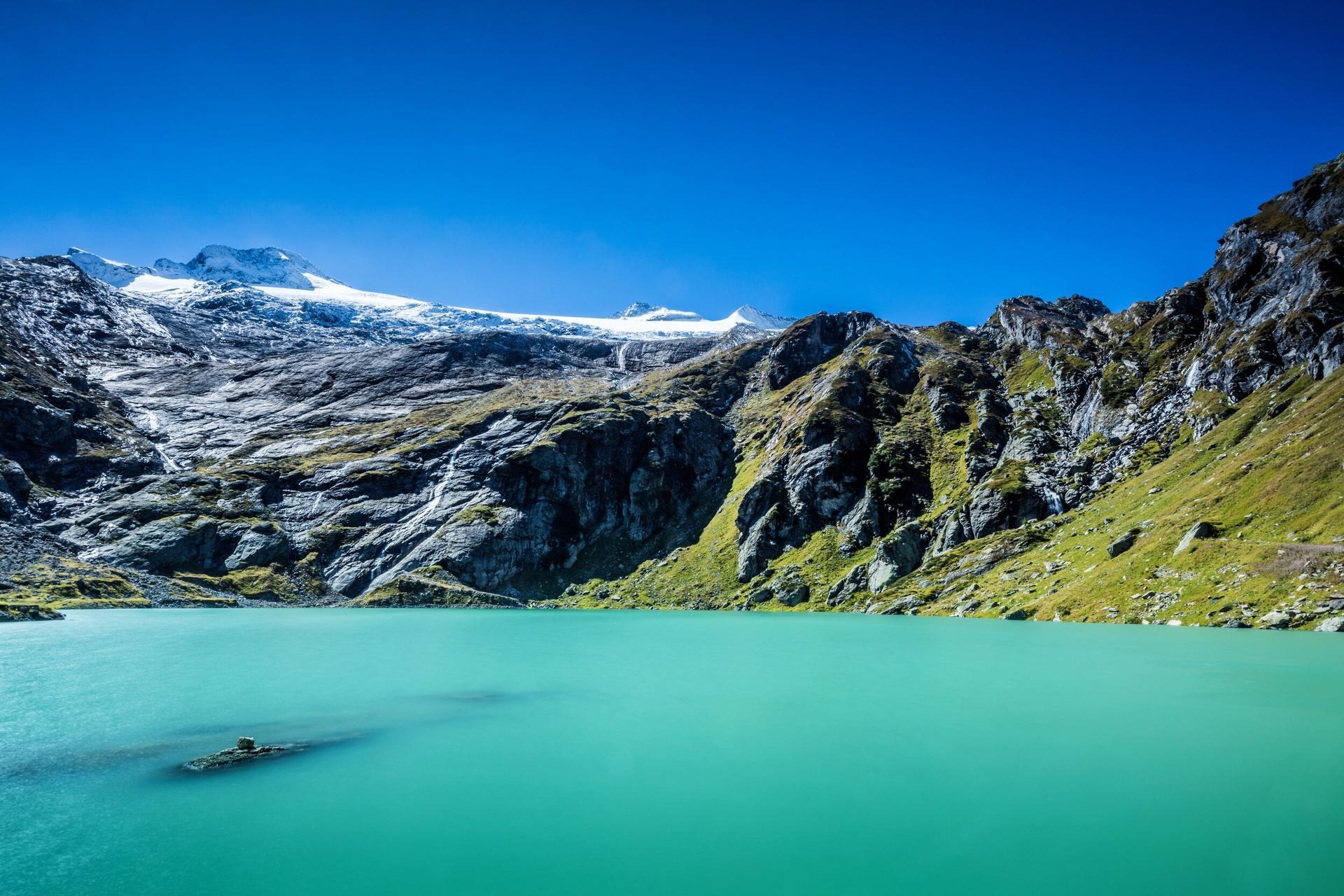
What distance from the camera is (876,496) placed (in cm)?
14325

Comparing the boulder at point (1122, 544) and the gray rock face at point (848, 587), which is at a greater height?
the boulder at point (1122, 544)

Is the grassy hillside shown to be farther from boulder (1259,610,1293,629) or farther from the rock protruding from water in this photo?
the rock protruding from water

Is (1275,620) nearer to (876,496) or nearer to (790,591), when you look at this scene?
(790,591)

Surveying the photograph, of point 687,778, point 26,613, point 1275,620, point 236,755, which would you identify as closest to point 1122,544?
point 1275,620

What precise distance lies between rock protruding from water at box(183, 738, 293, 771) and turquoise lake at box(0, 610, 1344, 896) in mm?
897

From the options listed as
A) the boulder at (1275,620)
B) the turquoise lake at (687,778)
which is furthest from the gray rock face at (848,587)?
the turquoise lake at (687,778)

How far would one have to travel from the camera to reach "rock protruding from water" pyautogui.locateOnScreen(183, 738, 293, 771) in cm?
2183

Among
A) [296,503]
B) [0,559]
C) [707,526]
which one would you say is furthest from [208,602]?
[707,526]

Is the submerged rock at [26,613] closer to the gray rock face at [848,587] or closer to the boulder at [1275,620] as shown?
the gray rock face at [848,587]

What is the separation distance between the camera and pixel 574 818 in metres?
17.0

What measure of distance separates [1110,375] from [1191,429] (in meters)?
31.7

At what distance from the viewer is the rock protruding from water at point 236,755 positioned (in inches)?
859

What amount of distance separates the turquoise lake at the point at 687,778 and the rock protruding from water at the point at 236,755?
2.94 feet

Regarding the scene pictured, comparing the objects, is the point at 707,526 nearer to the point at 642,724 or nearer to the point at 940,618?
the point at 940,618
